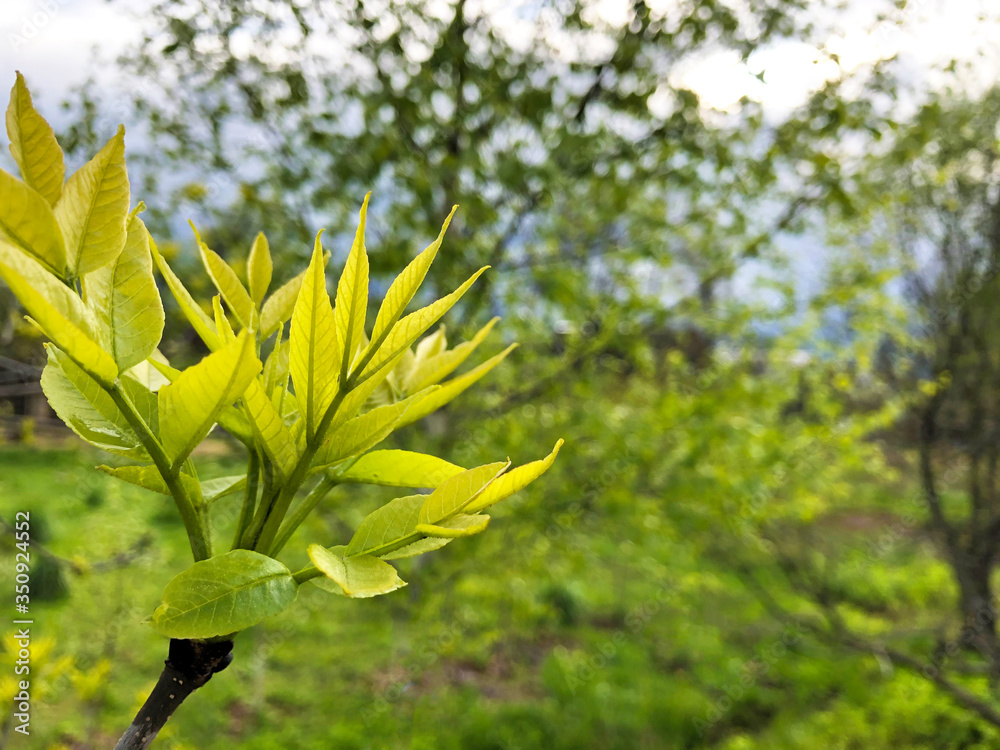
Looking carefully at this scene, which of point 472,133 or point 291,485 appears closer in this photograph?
point 291,485

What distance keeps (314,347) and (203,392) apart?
0.08m

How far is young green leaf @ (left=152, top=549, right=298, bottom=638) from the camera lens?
1.35 feet

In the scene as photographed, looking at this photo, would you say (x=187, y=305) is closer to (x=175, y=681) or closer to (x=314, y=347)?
(x=314, y=347)

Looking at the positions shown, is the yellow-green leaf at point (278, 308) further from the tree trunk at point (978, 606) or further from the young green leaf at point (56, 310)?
the tree trunk at point (978, 606)

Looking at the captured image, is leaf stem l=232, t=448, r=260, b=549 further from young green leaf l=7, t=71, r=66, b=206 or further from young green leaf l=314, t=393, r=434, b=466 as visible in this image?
young green leaf l=7, t=71, r=66, b=206

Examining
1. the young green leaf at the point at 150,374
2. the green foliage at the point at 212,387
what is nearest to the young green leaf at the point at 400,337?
the green foliage at the point at 212,387

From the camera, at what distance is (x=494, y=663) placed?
614 cm

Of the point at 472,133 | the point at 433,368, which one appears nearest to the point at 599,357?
the point at 472,133

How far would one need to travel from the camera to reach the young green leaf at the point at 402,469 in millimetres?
520

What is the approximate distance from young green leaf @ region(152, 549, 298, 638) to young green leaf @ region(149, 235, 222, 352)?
0.63ft

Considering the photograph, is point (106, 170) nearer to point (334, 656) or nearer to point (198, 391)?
point (198, 391)

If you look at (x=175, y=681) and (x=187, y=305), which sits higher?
(x=187, y=305)

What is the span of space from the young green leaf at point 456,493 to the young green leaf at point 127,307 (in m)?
0.22

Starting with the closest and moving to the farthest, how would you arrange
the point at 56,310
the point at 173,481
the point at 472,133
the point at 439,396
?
the point at 56,310
the point at 173,481
the point at 439,396
the point at 472,133
